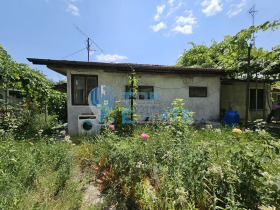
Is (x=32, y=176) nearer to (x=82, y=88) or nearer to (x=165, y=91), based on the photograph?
(x=82, y=88)

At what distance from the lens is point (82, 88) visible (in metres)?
8.17

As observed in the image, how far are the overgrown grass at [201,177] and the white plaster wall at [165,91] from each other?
5.35m

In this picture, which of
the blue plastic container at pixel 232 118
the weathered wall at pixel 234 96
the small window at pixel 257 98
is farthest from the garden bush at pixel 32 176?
the small window at pixel 257 98

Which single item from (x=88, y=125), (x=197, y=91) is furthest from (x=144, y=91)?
(x=88, y=125)

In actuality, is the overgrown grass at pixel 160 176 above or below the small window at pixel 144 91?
below

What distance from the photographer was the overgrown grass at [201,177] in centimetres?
210

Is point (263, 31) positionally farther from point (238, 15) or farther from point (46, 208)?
point (46, 208)

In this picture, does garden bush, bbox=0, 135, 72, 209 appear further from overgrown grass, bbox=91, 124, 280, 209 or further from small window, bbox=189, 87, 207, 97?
small window, bbox=189, 87, 207, 97

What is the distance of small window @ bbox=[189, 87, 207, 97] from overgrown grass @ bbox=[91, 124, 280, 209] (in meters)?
6.56

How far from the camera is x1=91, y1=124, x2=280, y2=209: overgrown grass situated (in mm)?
2096

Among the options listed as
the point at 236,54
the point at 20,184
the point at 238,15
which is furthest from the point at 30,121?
the point at 238,15

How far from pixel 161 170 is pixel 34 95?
8.26m

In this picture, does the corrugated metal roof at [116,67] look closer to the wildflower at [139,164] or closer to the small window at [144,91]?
the small window at [144,91]

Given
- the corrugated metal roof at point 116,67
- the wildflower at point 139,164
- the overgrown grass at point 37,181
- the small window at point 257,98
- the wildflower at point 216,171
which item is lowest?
the overgrown grass at point 37,181
